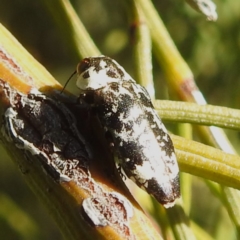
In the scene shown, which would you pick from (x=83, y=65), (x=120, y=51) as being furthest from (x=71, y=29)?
(x=120, y=51)

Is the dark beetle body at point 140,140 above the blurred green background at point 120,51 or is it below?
above

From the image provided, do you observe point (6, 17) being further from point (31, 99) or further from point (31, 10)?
point (31, 99)

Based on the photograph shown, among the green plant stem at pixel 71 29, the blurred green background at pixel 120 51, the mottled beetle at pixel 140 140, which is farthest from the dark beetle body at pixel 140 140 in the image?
the blurred green background at pixel 120 51

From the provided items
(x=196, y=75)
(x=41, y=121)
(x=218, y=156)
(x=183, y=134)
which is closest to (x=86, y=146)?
(x=41, y=121)

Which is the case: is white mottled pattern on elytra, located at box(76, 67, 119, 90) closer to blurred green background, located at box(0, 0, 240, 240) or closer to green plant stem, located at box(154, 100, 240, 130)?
green plant stem, located at box(154, 100, 240, 130)

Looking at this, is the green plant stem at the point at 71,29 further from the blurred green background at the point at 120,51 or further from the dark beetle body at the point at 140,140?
the blurred green background at the point at 120,51

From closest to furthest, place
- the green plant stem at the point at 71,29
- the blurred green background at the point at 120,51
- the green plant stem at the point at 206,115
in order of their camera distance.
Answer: the green plant stem at the point at 206,115
the green plant stem at the point at 71,29
the blurred green background at the point at 120,51

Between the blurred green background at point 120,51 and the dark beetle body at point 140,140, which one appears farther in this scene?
the blurred green background at point 120,51
